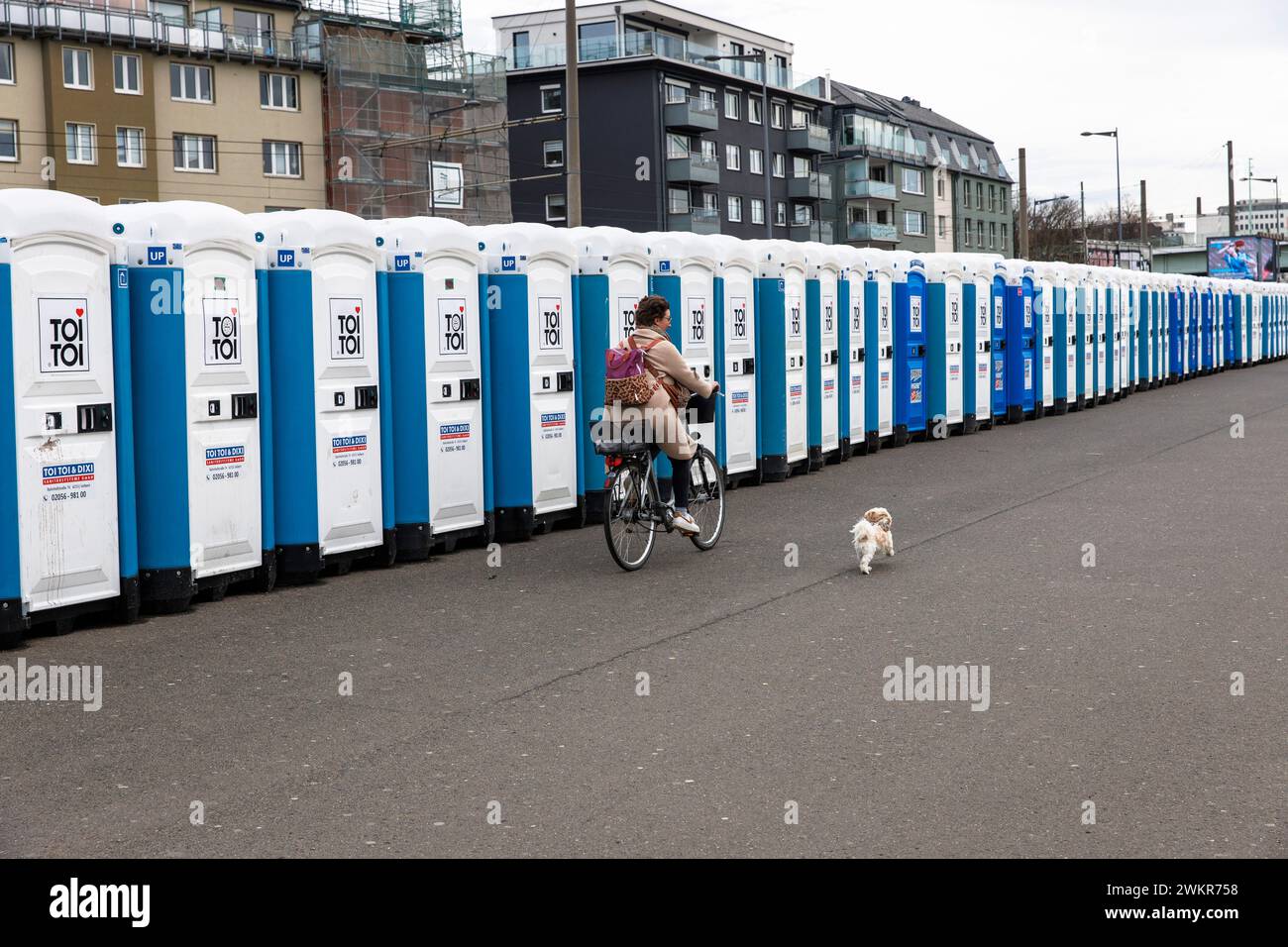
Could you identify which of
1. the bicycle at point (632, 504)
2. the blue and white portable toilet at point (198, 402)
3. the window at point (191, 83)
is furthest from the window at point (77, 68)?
the bicycle at point (632, 504)

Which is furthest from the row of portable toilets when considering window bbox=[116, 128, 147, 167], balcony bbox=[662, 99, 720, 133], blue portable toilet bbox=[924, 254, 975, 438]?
balcony bbox=[662, 99, 720, 133]

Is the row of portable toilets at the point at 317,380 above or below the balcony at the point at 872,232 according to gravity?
below

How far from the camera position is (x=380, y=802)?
490 centimetres

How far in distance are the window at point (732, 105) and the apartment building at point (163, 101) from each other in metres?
22.6

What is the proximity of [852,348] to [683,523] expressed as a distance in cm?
776

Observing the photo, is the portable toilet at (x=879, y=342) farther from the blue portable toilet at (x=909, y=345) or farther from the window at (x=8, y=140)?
the window at (x=8, y=140)

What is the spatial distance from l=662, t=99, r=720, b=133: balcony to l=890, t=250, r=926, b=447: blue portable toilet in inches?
1781

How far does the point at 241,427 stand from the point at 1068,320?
19.2 metres

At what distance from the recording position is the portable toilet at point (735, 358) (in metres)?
14.1

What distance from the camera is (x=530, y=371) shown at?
446 inches

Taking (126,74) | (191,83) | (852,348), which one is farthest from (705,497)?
(191,83)

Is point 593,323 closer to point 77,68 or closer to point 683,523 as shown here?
point 683,523

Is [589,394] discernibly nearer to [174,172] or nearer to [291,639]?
[291,639]

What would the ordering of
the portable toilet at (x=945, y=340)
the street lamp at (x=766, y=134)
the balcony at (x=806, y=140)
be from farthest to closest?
1. the balcony at (x=806, y=140)
2. the street lamp at (x=766, y=134)
3. the portable toilet at (x=945, y=340)
